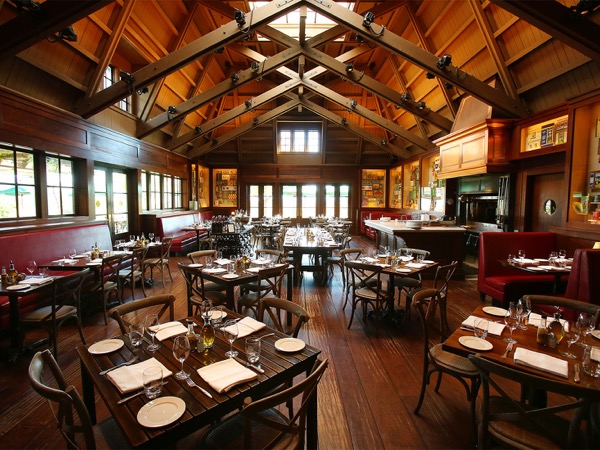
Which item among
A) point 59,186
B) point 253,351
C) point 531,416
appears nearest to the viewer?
point 531,416

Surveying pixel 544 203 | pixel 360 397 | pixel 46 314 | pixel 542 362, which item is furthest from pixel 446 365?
pixel 544 203

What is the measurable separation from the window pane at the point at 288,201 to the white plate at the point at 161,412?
12.0 meters

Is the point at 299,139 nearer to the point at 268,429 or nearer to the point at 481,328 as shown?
the point at 481,328

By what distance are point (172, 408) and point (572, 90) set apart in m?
6.29

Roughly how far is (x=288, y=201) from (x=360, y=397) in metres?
11.2

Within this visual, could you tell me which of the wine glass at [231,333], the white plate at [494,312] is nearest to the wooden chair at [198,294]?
the wine glass at [231,333]

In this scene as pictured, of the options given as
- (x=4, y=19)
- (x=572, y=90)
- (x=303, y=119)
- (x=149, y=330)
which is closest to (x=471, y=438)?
(x=149, y=330)

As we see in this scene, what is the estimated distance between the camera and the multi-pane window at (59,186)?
5070mm

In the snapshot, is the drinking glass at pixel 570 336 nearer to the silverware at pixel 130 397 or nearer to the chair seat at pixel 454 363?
the chair seat at pixel 454 363

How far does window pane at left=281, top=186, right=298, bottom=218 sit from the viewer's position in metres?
13.3

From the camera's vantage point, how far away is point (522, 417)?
1.36 metres

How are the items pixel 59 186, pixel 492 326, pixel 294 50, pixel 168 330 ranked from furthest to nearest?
pixel 294 50, pixel 59 186, pixel 492 326, pixel 168 330

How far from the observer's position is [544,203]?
5.35 meters

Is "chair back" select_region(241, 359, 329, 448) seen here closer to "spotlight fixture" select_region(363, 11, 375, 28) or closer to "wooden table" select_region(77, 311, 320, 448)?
"wooden table" select_region(77, 311, 320, 448)
